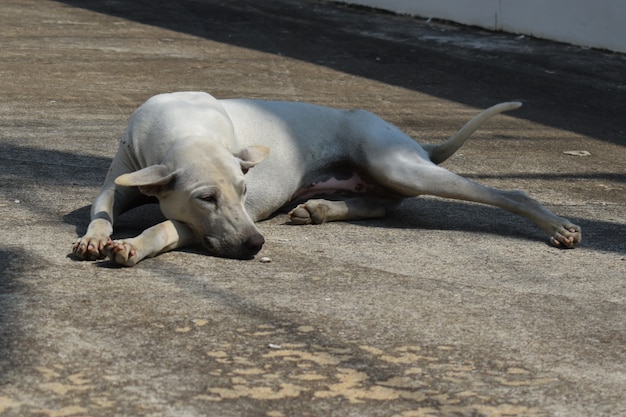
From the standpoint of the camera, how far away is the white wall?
12.9 meters

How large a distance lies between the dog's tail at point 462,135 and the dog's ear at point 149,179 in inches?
73.7

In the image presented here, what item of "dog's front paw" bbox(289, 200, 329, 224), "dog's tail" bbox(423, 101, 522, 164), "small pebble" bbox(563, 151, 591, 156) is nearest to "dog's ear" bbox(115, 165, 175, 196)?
"dog's front paw" bbox(289, 200, 329, 224)

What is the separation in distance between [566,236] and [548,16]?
8.22 meters

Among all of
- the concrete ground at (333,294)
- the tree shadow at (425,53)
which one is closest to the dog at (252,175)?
the concrete ground at (333,294)

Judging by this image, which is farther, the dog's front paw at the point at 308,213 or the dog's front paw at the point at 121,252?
the dog's front paw at the point at 308,213

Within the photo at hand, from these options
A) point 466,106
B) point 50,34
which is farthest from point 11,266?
point 50,34

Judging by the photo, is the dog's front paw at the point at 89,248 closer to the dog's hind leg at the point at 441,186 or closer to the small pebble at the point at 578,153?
the dog's hind leg at the point at 441,186

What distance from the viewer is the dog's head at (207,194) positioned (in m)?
5.18

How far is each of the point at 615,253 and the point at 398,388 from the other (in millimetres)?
2341

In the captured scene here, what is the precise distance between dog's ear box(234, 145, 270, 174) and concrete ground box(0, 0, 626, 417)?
0.40 meters

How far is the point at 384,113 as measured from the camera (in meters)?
9.61

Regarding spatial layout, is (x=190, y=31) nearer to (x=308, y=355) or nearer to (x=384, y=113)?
(x=384, y=113)

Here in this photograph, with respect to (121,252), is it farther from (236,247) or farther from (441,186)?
(441,186)

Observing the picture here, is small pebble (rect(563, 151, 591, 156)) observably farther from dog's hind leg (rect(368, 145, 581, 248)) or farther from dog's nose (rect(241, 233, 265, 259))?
dog's nose (rect(241, 233, 265, 259))
